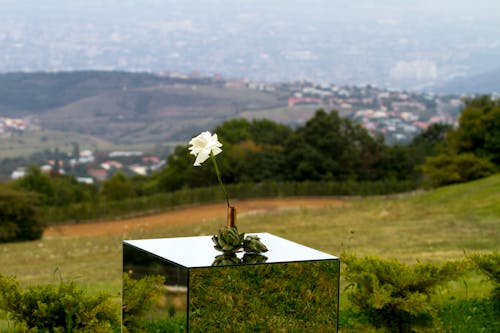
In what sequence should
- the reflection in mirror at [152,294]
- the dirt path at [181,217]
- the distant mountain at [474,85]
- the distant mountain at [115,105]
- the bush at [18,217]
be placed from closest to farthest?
the reflection in mirror at [152,294] → the bush at [18,217] → the dirt path at [181,217] → the distant mountain at [474,85] → the distant mountain at [115,105]

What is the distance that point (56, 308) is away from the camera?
4.92 metres

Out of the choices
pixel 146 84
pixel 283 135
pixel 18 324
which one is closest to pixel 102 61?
pixel 146 84

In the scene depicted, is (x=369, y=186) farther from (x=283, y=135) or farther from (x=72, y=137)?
(x=72, y=137)

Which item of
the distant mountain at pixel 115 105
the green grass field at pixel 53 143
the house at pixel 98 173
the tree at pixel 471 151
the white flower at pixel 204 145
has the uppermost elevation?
the distant mountain at pixel 115 105

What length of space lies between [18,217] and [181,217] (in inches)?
366

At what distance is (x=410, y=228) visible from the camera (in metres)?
19.3

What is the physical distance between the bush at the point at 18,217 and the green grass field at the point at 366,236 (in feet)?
12.2

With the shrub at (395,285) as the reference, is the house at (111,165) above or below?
above

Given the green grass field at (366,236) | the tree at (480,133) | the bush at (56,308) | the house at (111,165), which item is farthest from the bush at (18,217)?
the house at (111,165)

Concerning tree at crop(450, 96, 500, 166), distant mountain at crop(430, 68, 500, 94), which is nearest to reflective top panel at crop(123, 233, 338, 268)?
tree at crop(450, 96, 500, 166)

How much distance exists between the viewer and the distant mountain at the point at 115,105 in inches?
4156

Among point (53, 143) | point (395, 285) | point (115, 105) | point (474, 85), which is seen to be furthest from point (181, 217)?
point (474, 85)

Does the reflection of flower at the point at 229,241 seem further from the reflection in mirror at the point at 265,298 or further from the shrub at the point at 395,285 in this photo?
the shrub at the point at 395,285

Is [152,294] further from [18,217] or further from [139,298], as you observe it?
[18,217]
